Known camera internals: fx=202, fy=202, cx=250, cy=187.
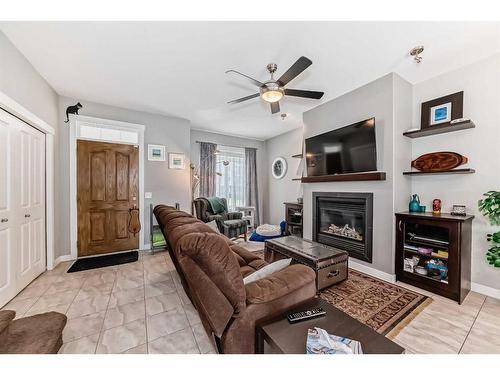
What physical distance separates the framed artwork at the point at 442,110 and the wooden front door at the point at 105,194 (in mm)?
4673

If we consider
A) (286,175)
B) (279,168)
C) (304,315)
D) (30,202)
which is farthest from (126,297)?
(279,168)

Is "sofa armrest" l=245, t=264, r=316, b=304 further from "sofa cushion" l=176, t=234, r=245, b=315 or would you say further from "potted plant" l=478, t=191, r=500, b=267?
"potted plant" l=478, t=191, r=500, b=267

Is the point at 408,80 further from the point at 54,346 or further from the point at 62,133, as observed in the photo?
the point at 62,133

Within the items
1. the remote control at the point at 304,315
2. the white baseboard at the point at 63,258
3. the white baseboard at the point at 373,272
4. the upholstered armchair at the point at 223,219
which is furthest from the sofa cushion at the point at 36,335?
the white baseboard at the point at 373,272

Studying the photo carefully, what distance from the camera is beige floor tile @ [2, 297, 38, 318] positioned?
1.99 meters

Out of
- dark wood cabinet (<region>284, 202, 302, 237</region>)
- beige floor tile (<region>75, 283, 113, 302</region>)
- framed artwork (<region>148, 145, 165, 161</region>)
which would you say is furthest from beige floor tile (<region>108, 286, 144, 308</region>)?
dark wood cabinet (<region>284, 202, 302, 237</region>)

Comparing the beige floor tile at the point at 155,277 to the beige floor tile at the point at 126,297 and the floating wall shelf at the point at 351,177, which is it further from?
the floating wall shelf at the point at 351,177

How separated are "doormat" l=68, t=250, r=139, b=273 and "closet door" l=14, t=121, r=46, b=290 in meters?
0.41

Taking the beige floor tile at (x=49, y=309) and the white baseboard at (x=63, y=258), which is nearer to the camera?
the beige floor tile at (x=49, y=309)

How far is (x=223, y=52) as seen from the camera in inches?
87.7

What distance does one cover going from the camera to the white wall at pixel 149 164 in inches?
130

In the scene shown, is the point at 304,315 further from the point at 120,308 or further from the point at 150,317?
the point at 120,308

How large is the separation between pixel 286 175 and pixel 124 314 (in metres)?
4.48
